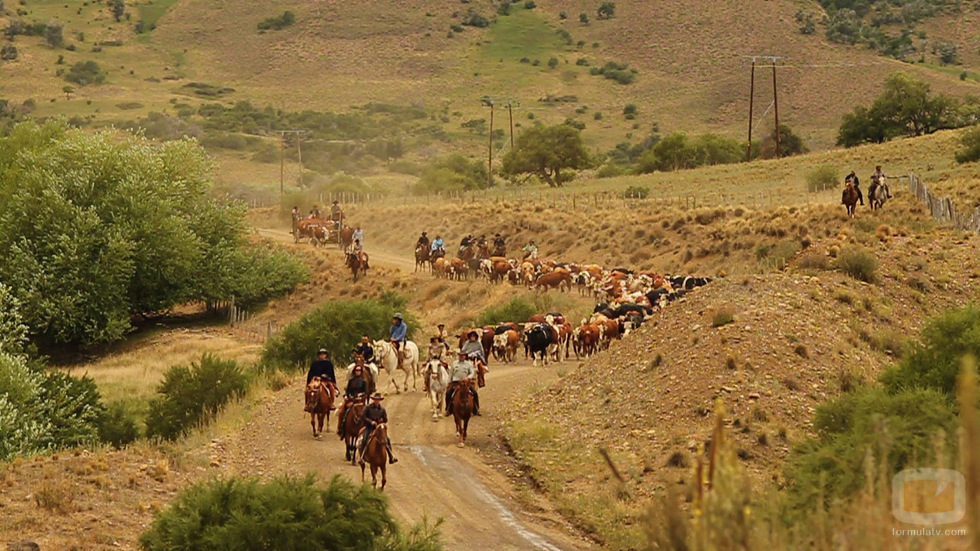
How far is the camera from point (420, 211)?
7100 centimetres

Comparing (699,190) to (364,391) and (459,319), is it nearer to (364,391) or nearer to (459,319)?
(459,319)

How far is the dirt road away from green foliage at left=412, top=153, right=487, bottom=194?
64451 mm

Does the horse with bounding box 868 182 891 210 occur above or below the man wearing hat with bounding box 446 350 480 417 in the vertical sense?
above

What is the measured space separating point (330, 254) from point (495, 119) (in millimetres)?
84189

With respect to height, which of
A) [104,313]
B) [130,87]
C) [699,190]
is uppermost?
[130,87]

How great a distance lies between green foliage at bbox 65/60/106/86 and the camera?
497 feet

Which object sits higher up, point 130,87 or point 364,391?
point 130,87

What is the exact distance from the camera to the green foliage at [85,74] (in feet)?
497

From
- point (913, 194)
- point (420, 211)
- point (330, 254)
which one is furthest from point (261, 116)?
point (913, 194)

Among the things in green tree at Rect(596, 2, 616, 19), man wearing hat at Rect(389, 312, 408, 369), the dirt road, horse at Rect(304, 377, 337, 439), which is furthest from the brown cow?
green tree at Rect(596, 2, 616, 19)

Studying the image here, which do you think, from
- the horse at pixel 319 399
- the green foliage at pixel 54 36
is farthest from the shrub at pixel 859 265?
the green foliage at pixel 54 36

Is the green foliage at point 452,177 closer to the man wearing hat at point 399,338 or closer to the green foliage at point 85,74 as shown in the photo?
the man wearing hat at point 399,338

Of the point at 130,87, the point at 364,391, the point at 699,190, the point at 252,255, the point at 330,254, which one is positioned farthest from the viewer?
the point at 130,87

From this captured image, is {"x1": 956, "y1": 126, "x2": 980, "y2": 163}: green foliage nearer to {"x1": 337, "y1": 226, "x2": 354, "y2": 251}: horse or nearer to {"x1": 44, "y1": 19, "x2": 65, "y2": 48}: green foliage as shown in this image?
{"x1": 337, "y1": 226, "x2": 354, "y2": 251}: horse
